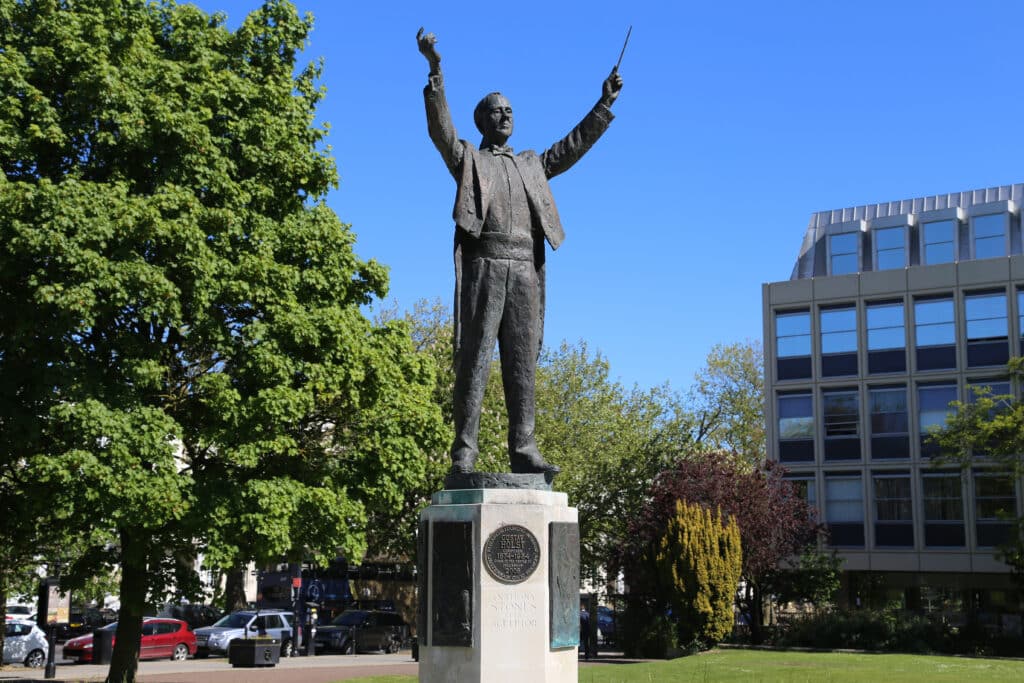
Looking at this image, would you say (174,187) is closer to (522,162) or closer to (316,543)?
(316,543)

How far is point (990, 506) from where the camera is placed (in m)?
43.5

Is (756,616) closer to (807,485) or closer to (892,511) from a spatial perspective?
(892,511)

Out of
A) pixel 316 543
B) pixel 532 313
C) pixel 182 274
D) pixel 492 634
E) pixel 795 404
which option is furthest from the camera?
pixel 795 404

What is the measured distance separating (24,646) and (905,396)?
34.1 meters

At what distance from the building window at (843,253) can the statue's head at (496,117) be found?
4531cm

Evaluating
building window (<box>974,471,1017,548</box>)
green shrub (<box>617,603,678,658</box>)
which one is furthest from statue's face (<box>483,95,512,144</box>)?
building window (<box>974,471,1017,548</box>)

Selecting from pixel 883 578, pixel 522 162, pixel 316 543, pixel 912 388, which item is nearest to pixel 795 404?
pixel 912 388

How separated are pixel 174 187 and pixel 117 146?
1.62 metres

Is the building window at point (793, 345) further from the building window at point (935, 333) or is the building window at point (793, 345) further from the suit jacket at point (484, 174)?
the suit jacket at point (484, 174)

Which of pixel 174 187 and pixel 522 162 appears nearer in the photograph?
pixel 522 162

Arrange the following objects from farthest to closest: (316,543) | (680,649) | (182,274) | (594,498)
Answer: (594,498), (680,649), (316,543), (182,274)

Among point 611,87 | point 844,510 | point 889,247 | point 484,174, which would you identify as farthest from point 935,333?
point 484,174

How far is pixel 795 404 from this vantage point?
48.9 metres

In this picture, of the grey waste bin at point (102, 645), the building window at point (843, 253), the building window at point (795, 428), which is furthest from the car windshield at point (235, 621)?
the building window at point (843, 253)
